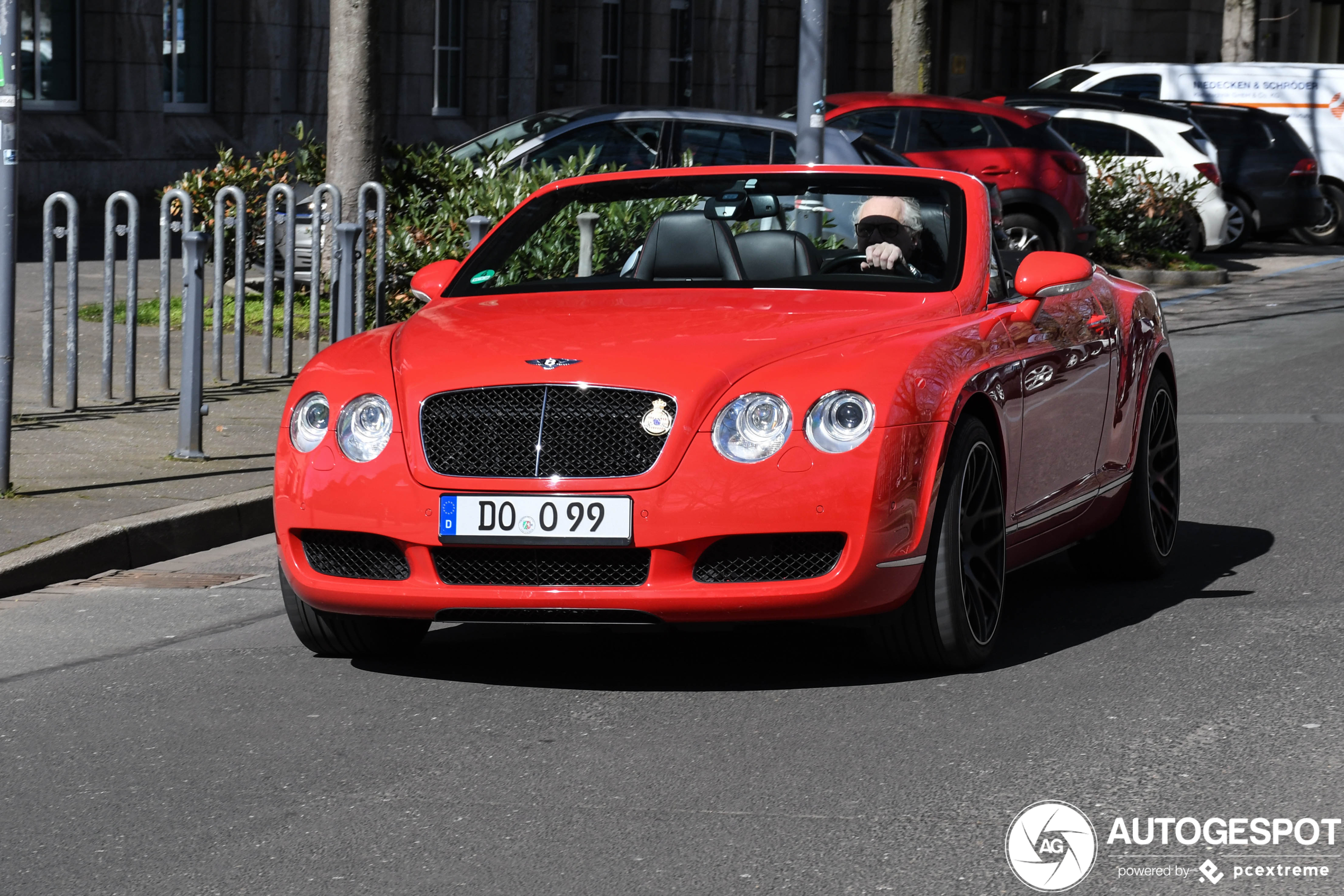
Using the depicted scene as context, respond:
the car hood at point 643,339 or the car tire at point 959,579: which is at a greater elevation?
the car hood at point 643,339

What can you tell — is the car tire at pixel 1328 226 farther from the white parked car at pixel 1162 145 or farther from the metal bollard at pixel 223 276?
the metal bollard at pixel 223 276

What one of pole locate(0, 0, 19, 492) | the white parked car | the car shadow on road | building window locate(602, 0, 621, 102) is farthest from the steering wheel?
building window locate(602, 0, 621, 102)

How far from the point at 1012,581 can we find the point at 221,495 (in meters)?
3.12

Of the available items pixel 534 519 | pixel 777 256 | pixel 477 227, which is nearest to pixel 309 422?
pixel 534 519

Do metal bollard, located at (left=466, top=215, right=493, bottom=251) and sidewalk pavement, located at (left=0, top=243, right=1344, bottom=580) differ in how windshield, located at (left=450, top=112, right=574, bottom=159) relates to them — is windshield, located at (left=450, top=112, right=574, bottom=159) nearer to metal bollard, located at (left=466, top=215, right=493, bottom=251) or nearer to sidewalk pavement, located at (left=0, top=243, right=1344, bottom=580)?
sidewalk pavement, located at (left=0, top=243, right=1344, bottom=580)

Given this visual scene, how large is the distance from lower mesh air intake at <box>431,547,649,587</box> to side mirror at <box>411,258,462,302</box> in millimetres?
1548

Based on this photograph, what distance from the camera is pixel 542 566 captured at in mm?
5293

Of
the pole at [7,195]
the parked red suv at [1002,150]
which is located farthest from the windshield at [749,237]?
the parked red suv at [1002,150]

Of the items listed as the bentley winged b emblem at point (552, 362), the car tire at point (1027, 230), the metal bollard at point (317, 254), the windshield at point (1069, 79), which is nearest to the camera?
the bentley winged b emblem at point (552, 362)

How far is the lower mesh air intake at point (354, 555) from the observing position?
5.43 meters

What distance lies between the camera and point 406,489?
5328 millimetres

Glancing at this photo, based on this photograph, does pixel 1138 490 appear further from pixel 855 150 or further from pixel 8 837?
pixel 855 150

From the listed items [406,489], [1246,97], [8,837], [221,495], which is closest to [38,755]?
[8,837]

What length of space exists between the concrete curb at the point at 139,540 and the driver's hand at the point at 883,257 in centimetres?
285
